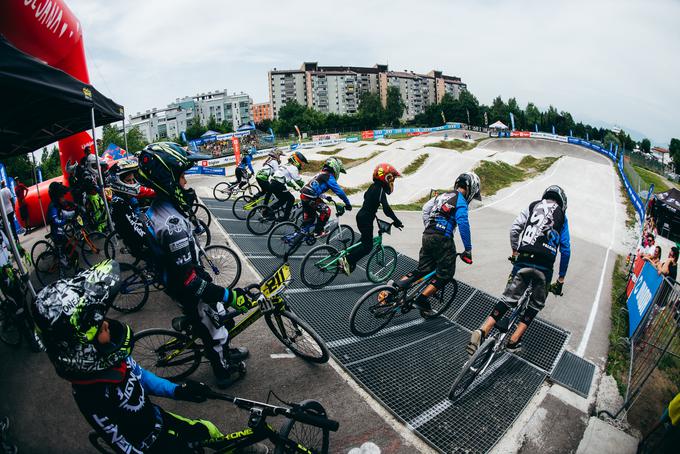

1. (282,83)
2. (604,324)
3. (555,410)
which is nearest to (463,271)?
(604,324)

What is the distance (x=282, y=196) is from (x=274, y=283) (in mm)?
5893

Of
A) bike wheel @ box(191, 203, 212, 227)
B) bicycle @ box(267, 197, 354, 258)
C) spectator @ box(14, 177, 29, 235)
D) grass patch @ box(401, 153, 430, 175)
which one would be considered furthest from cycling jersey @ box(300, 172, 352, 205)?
grass patch @ box(401, 153, 430, 175)

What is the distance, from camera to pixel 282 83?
136 m

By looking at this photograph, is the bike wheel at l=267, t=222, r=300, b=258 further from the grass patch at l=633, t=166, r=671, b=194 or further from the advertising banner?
the grass patch at l=633, t=166, r=671, b=194

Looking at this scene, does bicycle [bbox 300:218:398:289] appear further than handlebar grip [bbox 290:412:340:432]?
Yes

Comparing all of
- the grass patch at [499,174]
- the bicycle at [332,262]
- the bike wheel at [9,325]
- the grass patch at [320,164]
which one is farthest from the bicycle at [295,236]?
the grass patch at [320,164]

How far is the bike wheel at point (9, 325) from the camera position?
198 inches

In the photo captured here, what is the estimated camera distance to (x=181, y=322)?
13.0ft

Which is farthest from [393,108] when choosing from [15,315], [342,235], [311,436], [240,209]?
[311,436]

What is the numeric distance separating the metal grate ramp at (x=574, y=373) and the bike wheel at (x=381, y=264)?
11.9 ft

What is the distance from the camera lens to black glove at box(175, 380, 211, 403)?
2.72 meters

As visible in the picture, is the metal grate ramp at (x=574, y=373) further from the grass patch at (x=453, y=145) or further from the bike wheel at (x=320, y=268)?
the grass patch at (x=453, y=145)

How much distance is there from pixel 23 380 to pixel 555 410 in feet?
22.3

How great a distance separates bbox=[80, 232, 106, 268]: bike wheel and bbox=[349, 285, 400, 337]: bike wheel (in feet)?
19.7
